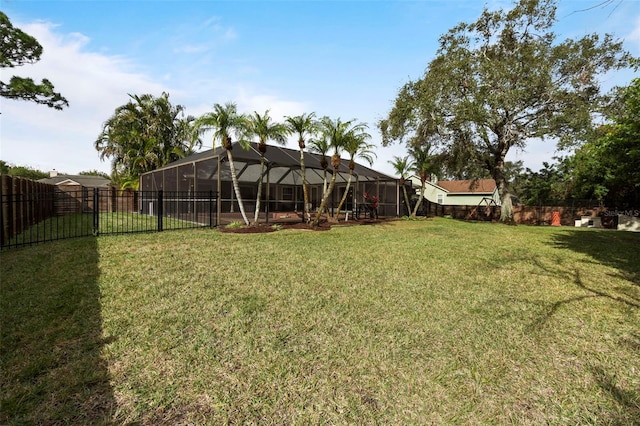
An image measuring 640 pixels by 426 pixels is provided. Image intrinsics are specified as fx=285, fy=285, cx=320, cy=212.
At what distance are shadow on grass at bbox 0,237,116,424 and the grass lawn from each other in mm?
16

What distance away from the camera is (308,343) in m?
2.98

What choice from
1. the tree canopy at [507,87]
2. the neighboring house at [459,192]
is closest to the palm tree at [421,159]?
the tree canopy at [507,87]

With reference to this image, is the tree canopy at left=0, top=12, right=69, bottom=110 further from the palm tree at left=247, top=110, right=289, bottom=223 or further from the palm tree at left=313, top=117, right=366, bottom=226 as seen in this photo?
the palm tree at left=313, top=117, right=366, bottom=226

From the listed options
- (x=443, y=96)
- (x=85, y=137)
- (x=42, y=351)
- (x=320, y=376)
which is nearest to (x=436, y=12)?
(x=320, y=376)

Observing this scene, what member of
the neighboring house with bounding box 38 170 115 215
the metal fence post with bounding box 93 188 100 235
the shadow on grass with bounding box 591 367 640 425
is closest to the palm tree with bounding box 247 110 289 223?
the metal fence post with bounding box 93 188 100 235

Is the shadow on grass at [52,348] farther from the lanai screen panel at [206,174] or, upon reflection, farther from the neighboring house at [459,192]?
the neighboring house at [459,192]

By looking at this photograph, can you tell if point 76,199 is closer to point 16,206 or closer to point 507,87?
point 16,206

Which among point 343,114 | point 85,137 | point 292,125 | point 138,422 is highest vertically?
point 85,137

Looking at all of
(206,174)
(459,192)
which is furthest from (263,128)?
(459,192)

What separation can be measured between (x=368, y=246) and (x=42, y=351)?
661 cm

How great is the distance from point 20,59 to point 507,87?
81.0 ft

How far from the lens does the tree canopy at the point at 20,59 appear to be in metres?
13.2

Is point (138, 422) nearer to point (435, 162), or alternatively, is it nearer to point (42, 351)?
point (42, 351)

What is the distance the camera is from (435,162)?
20.4 meters
